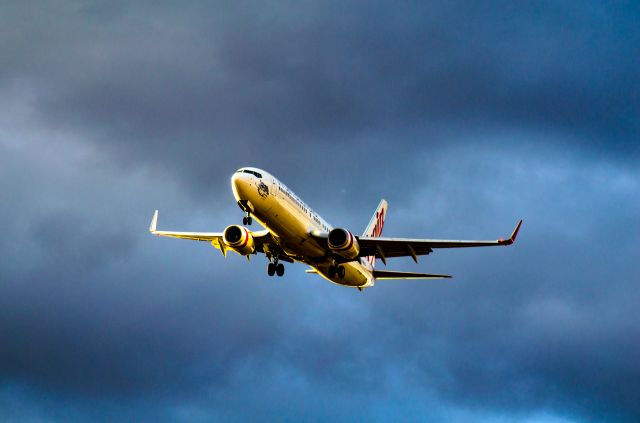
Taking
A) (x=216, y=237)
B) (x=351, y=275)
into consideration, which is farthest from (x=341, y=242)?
(x=216, y=237)

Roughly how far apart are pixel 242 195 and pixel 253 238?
34.4 ft

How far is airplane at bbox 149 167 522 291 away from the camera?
75.9 m

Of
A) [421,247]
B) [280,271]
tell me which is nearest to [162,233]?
[280,271]

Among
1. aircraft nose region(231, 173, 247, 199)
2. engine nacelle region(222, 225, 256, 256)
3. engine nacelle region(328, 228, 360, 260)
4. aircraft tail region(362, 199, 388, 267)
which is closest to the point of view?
aircraft nose region(231, 173, 247, 199)

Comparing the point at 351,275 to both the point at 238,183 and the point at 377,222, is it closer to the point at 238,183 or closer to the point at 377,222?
the point at 238,183

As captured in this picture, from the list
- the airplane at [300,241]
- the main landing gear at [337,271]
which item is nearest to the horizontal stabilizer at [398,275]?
the airplane at [300,241]

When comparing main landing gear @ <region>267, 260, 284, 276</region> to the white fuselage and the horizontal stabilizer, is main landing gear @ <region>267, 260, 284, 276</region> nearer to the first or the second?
the white fuselage

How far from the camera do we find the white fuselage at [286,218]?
2965 inches

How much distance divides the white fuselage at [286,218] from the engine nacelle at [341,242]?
1514mm

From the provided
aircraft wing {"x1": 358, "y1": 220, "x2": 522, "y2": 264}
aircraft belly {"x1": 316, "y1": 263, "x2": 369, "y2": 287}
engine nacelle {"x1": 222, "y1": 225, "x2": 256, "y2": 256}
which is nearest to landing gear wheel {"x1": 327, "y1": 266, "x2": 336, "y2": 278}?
aircraft belly {"x1": 316, "y1": 263, "x2": 369, "y2": 287}

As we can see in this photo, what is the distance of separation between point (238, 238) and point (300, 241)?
5885 millimetres

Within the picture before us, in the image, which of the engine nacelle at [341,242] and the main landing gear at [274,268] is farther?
the main landing gear at [274,268]

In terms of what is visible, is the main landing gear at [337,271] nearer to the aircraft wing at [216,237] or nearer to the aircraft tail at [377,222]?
the aircraft wing at [216,237]

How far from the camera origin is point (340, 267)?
8625 cm
